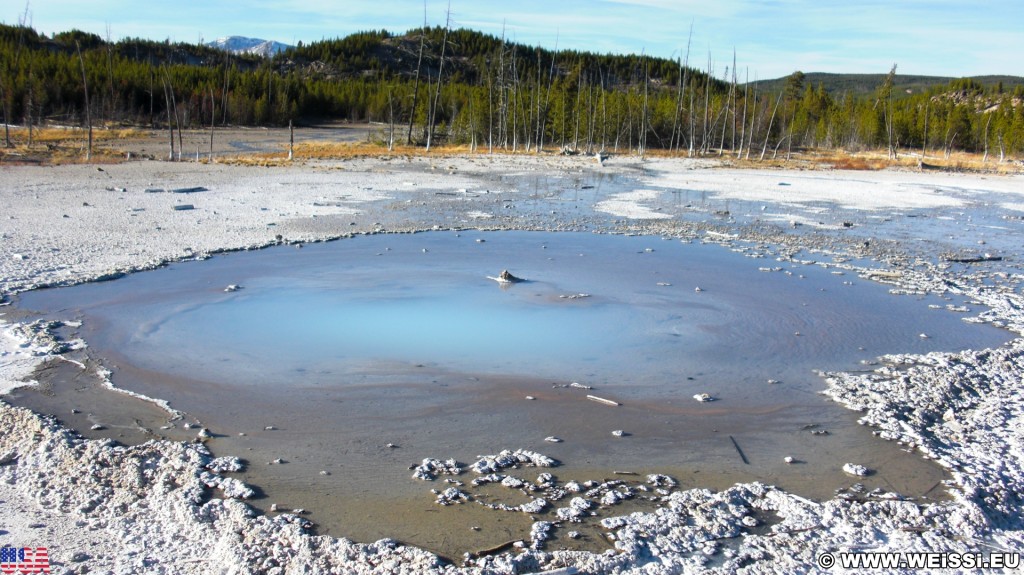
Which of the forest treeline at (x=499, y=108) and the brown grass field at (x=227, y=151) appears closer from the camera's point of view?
the brown grass field at (x=227, y=151)

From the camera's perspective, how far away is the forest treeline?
164 ft

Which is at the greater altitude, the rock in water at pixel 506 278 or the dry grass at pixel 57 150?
the dry grass at pixel 57 150

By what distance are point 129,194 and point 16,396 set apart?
1205 centimetres

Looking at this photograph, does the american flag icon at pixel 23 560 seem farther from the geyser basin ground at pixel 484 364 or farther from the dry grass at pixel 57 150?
the dry grass at pixel 57 150

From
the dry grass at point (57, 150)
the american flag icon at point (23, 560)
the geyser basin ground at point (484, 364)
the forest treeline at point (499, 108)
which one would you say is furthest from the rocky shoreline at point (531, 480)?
the forest treeline at point (499, 108)

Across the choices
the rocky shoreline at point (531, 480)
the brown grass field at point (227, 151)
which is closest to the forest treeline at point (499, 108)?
the brown grass field at point (227, 151)

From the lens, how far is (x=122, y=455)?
14.5 ft

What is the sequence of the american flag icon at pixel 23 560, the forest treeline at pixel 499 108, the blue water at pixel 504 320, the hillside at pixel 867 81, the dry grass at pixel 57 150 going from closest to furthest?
the american flag icon at pixel 23 560, the blue water at pixel 504 320, the dry grass at pixel 57 150, the forest treeline at pixel 499 108, the hillside at pixel 867 81

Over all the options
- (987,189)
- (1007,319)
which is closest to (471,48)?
(987,189)

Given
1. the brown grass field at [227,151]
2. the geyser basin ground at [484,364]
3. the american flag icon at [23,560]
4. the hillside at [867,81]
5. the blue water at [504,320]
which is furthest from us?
the hillside at [867,81]

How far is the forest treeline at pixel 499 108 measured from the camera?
164ft

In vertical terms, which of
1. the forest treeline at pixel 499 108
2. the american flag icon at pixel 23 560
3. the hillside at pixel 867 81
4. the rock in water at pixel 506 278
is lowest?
Answer: the american flag icon at pixel 23 560

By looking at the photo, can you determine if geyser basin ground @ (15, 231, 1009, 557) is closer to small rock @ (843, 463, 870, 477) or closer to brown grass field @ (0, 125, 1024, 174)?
small rock @ (843, 463, 870, 477)

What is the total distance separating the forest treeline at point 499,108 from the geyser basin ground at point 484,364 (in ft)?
99.1
